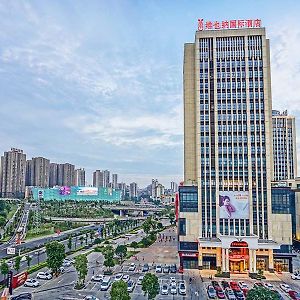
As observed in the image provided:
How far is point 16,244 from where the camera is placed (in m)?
70.5

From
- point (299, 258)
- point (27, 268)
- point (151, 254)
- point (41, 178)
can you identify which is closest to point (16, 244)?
point (27, 268)

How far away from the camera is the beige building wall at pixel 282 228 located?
180 ft

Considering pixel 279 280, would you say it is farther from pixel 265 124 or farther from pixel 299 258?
pixel 265 124

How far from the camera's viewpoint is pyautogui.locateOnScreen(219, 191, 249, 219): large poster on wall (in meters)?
56.2

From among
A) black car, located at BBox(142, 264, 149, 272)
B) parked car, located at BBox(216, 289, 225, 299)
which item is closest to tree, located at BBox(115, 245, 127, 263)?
black car, located at BBox(142, 264, 149, 272)

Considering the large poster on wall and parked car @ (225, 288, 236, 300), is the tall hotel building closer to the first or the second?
the large poster on wall

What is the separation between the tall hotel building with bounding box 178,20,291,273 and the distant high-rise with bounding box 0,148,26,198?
121 metres

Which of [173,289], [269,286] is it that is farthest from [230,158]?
[173,289]

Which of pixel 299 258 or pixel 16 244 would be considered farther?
pixel 16 244

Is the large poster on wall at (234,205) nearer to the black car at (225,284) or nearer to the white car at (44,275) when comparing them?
the black car at (225,284)

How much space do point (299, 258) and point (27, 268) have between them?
46718mm

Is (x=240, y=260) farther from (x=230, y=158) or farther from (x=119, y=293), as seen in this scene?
(x=119, y=293)

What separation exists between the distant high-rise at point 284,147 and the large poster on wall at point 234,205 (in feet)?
204

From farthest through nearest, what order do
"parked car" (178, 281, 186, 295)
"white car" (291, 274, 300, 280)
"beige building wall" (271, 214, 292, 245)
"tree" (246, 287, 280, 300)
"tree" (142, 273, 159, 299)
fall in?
"beige building wall" (271, 214, 292, 245)
"white car" (291, 274, 300, 280)
"parked car" (178, 281, 186, 295)
"tree" (142, 273, 159, 299)
"tree" (246, 287, 280, 300)
